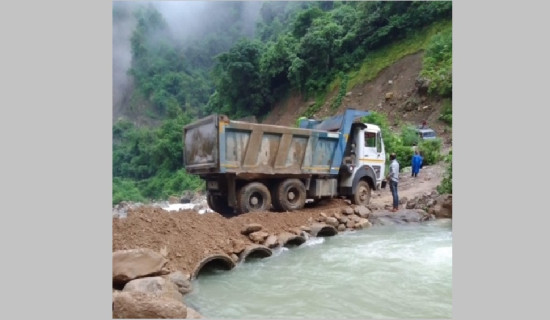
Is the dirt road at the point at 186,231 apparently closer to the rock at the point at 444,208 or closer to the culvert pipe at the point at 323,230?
the culvert pipe at the point at 323,230

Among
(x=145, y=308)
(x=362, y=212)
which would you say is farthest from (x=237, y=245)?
(x=362, y=212)

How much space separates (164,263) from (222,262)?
4.30ft

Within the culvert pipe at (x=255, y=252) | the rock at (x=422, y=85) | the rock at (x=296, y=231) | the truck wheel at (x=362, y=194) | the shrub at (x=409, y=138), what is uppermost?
the rock at (x=422, y=85)

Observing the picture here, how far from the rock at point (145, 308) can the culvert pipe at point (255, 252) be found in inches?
110

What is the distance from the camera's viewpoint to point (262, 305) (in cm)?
452

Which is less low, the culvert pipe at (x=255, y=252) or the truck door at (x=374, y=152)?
the truck door at (x=374, y=152)

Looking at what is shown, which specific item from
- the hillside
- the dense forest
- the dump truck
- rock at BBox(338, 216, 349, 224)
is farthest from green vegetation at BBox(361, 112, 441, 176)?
rock at BBox(338, 216, 349, 224)

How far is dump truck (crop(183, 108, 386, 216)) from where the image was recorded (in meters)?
9.06

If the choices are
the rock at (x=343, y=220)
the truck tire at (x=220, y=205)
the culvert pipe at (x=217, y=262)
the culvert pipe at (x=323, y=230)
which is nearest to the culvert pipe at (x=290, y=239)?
the culvert pipe at (x=323, y=230)

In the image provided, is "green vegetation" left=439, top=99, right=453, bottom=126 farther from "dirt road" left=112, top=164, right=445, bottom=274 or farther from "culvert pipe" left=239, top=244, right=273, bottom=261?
"culvert pipe" left=239, top=244, right=273, bottom=261

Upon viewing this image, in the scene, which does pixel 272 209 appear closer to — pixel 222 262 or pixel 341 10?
pixel 222 262

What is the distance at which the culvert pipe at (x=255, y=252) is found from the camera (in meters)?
6.58

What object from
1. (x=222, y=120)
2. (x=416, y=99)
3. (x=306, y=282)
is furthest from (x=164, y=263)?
(x=416, y=99)

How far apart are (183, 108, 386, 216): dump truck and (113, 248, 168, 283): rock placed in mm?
4023
